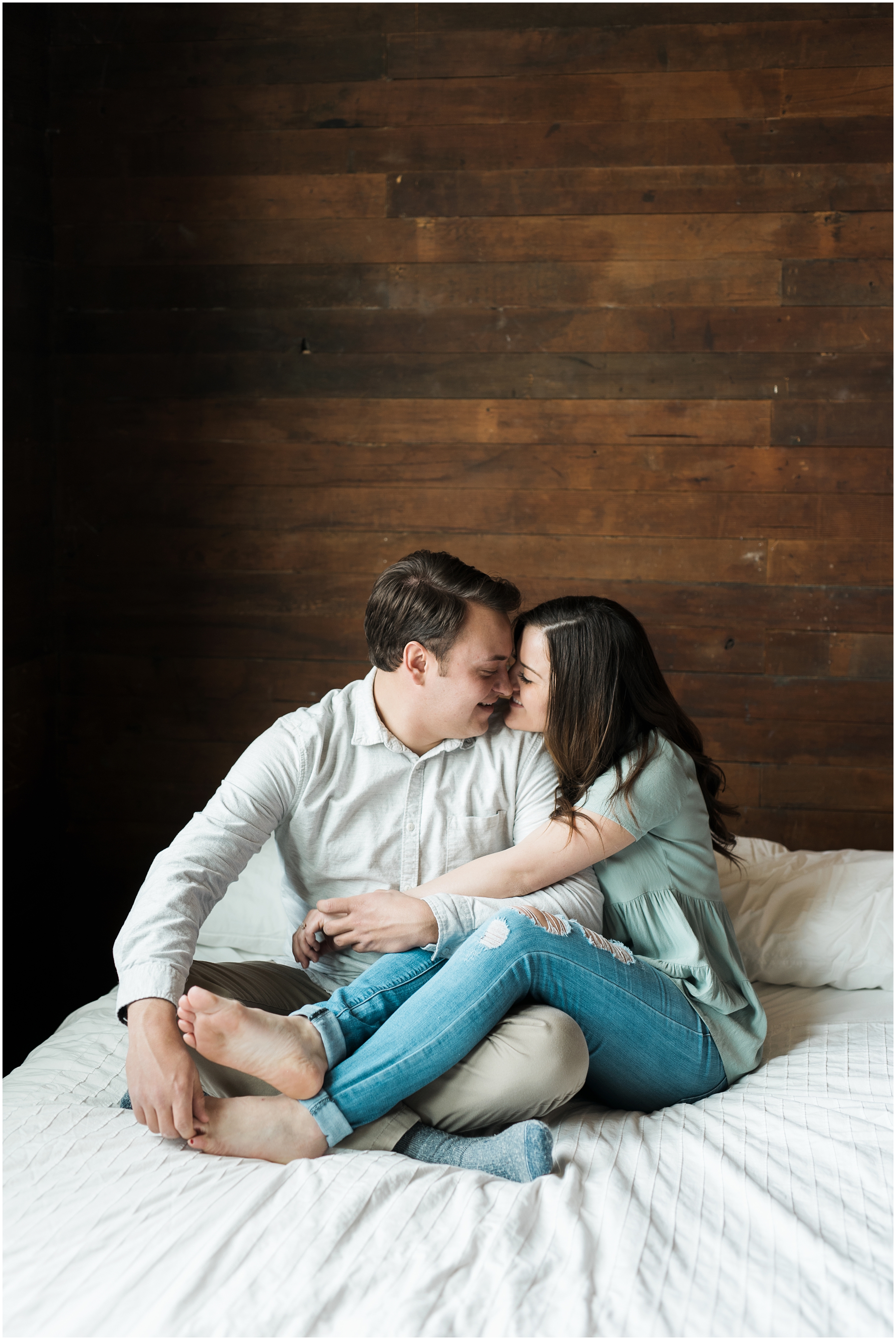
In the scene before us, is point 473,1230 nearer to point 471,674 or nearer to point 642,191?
point 471,674

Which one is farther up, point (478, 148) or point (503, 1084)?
point (478, 148)

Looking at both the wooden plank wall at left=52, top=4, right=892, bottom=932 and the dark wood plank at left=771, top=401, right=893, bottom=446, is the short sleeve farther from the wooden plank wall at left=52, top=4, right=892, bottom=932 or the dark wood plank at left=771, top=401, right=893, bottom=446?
the dark wood plank at left=771, top=401, right=893, bottom=446

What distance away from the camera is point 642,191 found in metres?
2.21

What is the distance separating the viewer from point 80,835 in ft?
8.25

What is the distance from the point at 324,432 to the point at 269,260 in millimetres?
416

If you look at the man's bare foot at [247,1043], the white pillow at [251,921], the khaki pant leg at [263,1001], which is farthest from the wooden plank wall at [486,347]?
the man's bare foot at [247,1043]

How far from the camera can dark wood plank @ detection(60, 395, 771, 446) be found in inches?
88.6

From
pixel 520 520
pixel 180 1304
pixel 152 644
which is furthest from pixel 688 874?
pixel 152 644

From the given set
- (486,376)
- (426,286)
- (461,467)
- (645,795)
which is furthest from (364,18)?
(645,795)

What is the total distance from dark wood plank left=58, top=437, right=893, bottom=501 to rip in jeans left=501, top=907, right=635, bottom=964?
4.14 feet

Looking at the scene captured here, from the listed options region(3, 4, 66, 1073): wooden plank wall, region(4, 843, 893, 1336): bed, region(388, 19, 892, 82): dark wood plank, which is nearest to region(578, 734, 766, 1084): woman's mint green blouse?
region(4, 843, 893, 1336): bed

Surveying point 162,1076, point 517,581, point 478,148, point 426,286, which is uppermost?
point 478,148

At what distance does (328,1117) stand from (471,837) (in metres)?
0.51

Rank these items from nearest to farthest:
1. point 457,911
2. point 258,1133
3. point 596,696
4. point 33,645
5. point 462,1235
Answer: point 462,1235
point 258,1133
point 457,911
point 596,696
point 33,645
